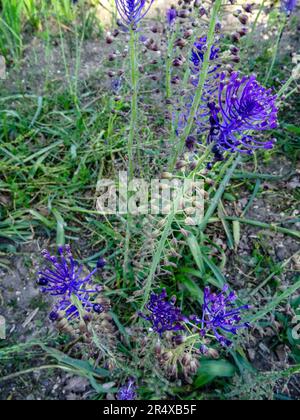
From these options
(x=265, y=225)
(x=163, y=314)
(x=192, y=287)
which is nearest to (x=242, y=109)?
(x=163, y=314)

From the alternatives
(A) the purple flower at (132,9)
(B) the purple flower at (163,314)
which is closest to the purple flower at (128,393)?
(B) the purple flower at (163,314)

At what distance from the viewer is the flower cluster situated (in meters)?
1.64

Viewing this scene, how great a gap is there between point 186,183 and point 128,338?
1282 mm

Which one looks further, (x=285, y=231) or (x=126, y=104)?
(x=126, y=104)

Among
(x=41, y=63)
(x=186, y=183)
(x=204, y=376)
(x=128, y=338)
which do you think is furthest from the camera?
(x=41, y=63)

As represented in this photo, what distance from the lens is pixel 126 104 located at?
3299 mm

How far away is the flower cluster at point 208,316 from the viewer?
1636 mm

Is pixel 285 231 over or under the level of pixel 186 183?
under

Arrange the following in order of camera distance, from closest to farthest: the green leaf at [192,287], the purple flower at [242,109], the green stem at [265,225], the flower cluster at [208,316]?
the purple flower at [242,109], the flower cluster at [208,316], the green leaf at [192,287], the green stem at [265,225]

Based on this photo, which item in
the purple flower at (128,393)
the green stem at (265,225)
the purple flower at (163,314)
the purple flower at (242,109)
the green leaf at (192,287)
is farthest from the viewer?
the green stem at (265,225)

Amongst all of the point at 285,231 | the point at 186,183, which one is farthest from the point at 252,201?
the point at 186,183

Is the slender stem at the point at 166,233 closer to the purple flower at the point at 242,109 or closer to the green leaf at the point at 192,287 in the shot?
the purple flower at the point at 242,109
